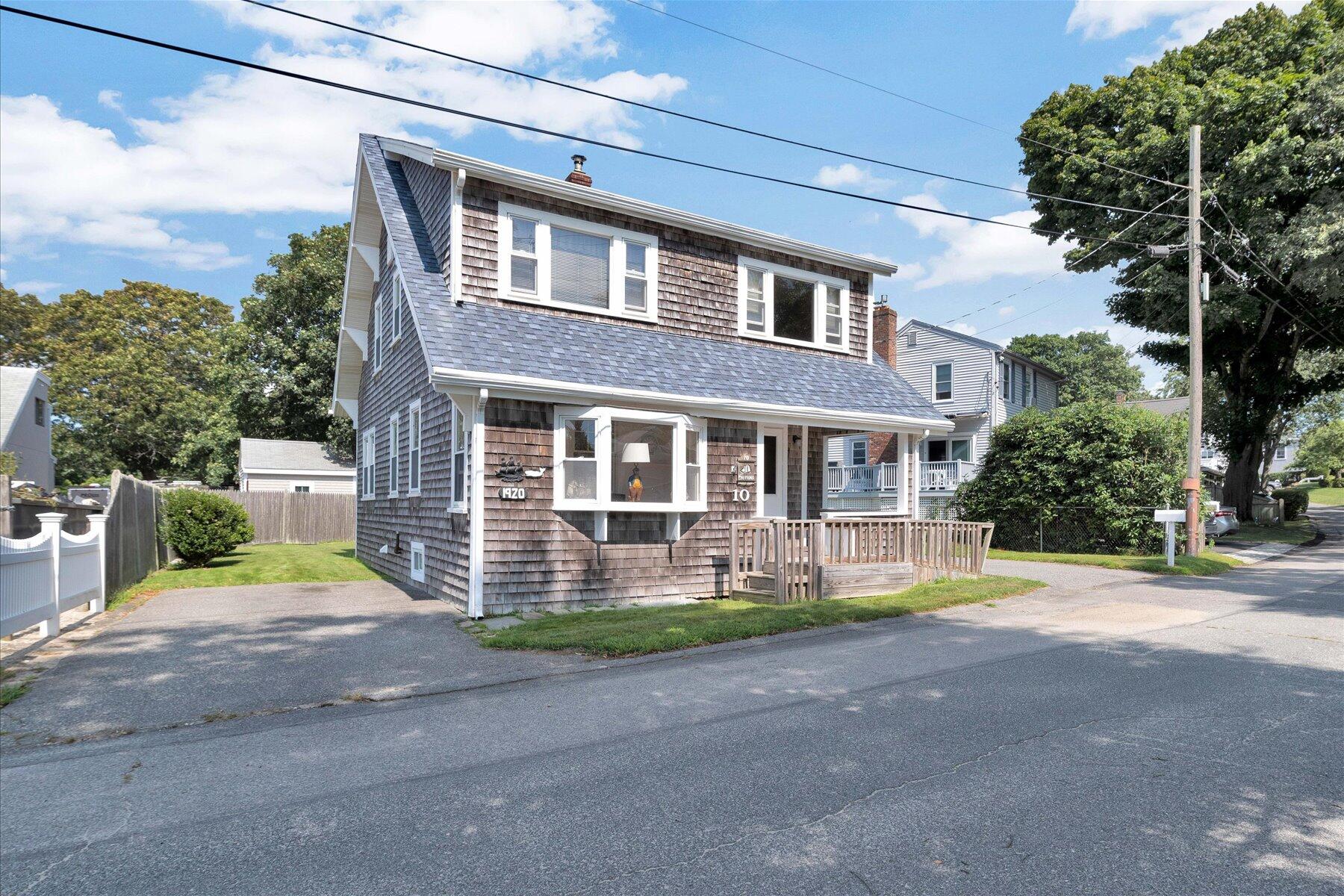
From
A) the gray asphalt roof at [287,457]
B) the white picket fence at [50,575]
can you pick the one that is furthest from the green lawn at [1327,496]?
the white picket fence at [50,575]

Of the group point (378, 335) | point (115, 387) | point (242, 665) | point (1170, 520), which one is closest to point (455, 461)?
point (242, 665)

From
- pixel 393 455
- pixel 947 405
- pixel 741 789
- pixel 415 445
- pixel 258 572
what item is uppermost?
pixel 947 405

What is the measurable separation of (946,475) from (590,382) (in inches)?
808

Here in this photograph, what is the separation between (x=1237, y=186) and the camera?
905 inches

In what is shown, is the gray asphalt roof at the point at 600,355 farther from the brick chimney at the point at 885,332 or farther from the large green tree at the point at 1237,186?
the large green tree at the point at 1237,186

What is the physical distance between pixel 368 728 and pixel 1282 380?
109ft

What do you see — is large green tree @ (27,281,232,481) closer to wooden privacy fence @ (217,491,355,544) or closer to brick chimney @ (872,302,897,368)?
wooden privacy fence @ (217,491,355,544)

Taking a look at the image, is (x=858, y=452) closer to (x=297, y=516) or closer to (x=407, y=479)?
(x=297, y=516)

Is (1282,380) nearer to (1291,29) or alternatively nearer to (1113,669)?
(1291,29)

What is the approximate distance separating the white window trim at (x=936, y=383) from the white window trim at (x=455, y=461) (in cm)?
2554

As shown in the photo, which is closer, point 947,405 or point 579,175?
point 579,175

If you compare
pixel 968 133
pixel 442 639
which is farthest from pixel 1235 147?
pixel 442 639

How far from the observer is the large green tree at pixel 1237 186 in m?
22.0

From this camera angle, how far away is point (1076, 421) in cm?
1889
